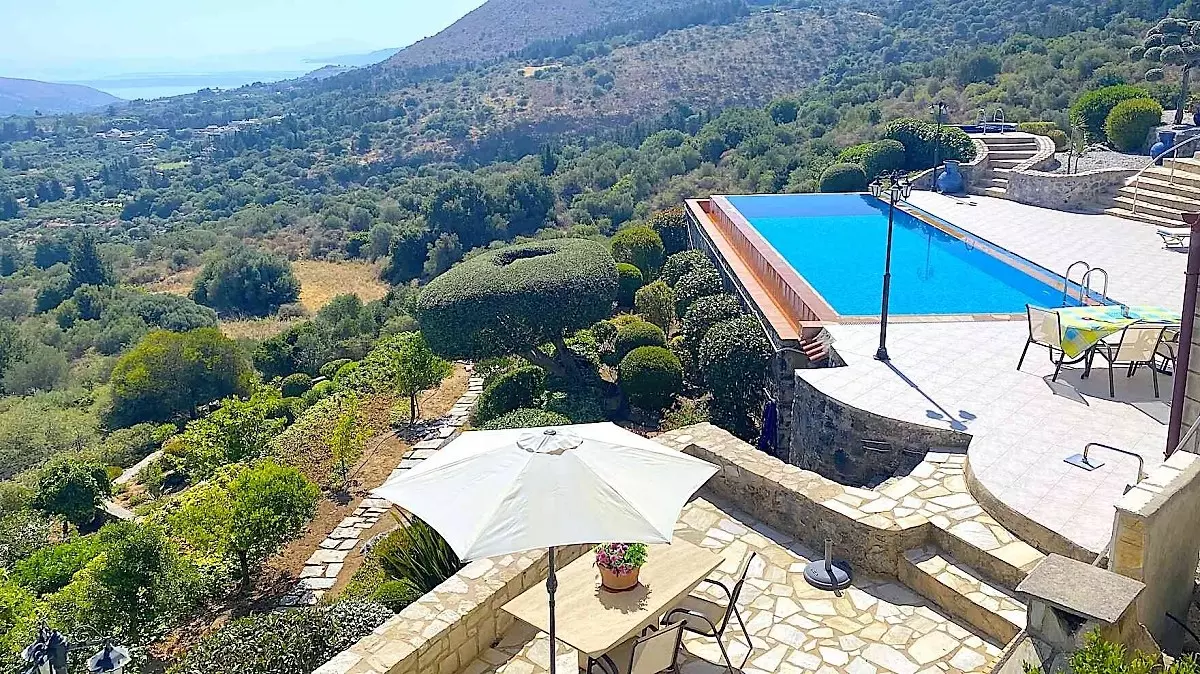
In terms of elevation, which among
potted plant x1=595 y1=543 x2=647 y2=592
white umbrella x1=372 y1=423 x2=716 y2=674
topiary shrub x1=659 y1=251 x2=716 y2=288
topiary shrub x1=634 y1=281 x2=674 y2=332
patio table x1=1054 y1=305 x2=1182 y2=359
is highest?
white umbrella x1=372 y1=423 x2=716 y2=674

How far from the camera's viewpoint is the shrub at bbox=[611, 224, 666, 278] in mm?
18766

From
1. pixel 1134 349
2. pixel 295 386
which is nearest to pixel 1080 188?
pixel 1134 349

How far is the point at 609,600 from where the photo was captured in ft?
13.9

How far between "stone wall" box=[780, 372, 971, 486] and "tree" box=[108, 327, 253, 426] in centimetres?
1648

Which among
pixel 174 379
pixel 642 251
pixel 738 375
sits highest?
pixel 738 375

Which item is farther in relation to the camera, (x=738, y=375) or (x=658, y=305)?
(x=658, y=305)

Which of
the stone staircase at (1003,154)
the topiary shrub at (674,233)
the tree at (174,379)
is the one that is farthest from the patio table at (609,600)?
the tree at (174,379)

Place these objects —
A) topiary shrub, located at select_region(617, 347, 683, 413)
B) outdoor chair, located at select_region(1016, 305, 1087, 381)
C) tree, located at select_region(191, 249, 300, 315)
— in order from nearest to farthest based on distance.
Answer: outdoor chair, located at select_region(1016, 305, 1087, 381), topiary shrub, located at select_region(617, 347, 683, 413), tree, located at select_region(191, 249, 300, 315)

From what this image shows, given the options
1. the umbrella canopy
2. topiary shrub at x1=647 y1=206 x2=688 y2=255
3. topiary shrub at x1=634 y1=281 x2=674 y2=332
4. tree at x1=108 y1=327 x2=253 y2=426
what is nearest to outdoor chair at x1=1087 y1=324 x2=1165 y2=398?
the umbrella canopy

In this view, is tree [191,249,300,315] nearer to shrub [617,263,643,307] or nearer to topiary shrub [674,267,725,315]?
shrub [617,263,643,307]

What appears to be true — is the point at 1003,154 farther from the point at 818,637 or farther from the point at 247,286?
the point at 247,286

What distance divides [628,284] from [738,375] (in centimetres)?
648

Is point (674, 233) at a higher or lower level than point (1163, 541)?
lower

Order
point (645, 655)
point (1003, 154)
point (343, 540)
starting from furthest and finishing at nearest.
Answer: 1. point (1003, 154)
2. point (343, 540)
3. point (645, 655)
